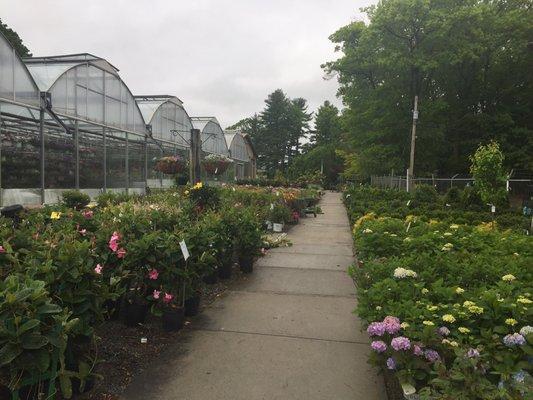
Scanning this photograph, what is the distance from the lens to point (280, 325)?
173 inches

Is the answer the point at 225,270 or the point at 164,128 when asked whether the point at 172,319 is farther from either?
the point at 164,128

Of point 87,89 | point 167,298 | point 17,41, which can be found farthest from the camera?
point 17,41

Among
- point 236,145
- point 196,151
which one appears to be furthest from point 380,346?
point 236,145

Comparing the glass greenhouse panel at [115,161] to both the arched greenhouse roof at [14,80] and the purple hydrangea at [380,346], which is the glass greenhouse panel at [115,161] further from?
the purple hydrangea at [380,346]

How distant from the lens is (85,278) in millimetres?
2803

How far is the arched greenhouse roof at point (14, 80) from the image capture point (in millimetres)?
9773

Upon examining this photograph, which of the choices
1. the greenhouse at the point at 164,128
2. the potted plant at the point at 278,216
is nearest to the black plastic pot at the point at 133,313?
the potted plant at the point at 278,216

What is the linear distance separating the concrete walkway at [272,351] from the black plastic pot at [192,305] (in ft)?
0.44

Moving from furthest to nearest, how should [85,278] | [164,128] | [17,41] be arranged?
[17,41], [164,128], [85,278]

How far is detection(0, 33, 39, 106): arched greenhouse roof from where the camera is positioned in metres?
9.77

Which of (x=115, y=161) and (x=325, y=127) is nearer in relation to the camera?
(x=115, y=161)

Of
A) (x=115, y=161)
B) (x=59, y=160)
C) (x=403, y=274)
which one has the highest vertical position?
(x=115, y=161)

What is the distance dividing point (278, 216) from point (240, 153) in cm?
2637

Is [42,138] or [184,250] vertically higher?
[42,138]
